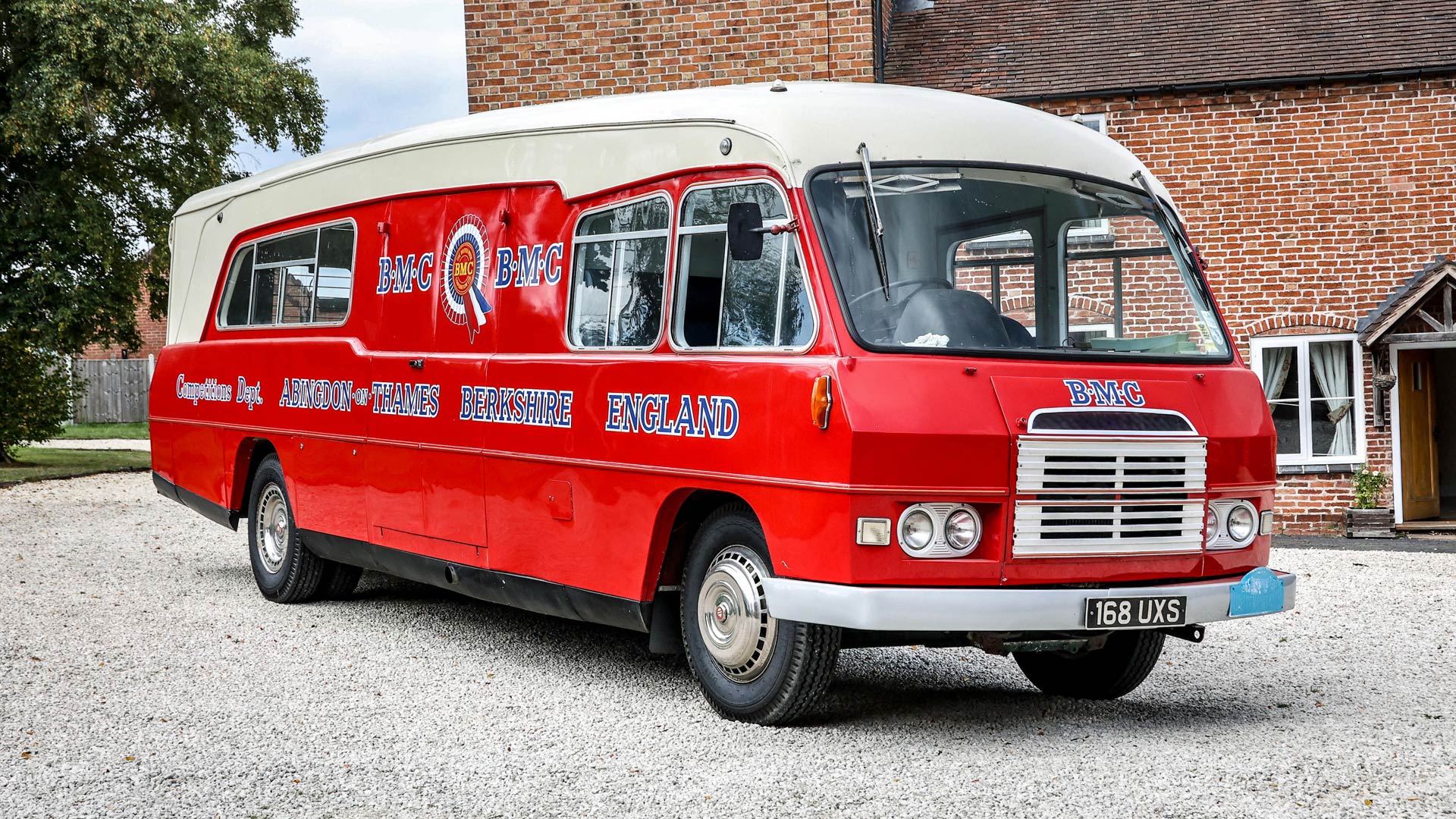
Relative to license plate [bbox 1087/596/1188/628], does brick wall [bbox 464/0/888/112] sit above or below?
above

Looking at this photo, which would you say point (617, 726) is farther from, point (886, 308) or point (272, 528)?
point (272, 528)

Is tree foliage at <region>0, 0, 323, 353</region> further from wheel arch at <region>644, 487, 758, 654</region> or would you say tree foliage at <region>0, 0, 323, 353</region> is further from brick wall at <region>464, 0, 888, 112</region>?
wheel arch at <region>644, 487, 758, 654</region>

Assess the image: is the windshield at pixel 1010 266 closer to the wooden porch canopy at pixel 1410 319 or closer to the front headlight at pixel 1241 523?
the front headlight at pixel 1241 523

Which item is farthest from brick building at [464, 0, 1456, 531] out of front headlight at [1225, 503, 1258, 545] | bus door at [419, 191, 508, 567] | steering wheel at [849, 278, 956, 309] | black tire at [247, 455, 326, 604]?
front headlight at [1225, 503, 1258, 545]

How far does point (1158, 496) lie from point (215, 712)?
14.0 ft

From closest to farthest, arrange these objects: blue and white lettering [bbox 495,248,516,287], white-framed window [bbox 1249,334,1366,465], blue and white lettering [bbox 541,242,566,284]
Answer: blue and white lettering [bbox 541,242,566,284], blue and white lettering [bbox 495,248,516,287], white-framed window [bbox 1249,334,1366,465]

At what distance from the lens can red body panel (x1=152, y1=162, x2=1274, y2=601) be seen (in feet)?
18.1

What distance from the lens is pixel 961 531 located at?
554 centimetres

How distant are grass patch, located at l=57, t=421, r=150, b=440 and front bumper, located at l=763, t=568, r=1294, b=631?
3236cm

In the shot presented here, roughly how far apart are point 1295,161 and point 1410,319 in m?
2.45

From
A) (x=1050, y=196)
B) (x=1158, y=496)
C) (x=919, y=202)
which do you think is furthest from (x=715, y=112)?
(x=1158, y=496)

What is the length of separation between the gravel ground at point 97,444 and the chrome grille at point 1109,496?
27.3m

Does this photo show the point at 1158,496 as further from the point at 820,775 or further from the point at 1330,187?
the point at 1330,187

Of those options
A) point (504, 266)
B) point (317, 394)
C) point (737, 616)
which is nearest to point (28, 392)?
point (317, 394)
